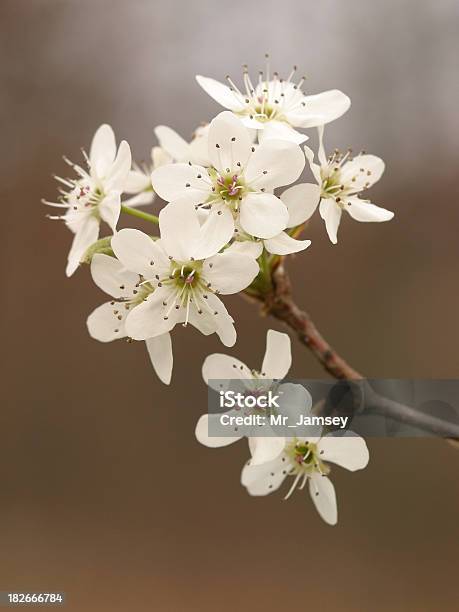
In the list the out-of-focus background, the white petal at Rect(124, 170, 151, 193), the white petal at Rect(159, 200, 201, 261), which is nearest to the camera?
the white petal at Rect(159, 200, 201, 261)

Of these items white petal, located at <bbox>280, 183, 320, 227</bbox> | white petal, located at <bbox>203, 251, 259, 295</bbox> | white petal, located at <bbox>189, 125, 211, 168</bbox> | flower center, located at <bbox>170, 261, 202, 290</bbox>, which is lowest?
white petal, located at <bbox>203, 251, 259, 295</bbox>

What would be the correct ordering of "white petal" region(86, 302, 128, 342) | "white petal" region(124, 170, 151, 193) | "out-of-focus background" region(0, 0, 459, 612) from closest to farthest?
"white petal" region(86, 302, 128, 342) < "white petal" region(124, 170, 151, 193) < "out-of-focus background" region(0, 0, 459, 612)

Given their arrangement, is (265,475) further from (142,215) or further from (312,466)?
(142,215)

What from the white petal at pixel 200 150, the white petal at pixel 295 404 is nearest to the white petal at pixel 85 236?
the white petal at pixel 200 150

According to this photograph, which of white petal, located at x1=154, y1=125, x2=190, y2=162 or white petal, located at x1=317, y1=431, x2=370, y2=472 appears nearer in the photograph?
white petal, located at x1=317, y1=431, x2=370, y2=472

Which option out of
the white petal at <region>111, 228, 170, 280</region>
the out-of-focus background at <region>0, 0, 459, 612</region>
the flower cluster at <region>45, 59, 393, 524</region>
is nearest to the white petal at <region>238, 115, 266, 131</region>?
the flower cluster at <region>45, 59, 393, 524</region>

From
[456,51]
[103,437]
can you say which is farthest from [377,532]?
[456,51]

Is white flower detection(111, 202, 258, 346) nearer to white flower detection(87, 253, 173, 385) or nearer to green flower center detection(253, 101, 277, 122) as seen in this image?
white flower detection(87, 253, 173, 385)
